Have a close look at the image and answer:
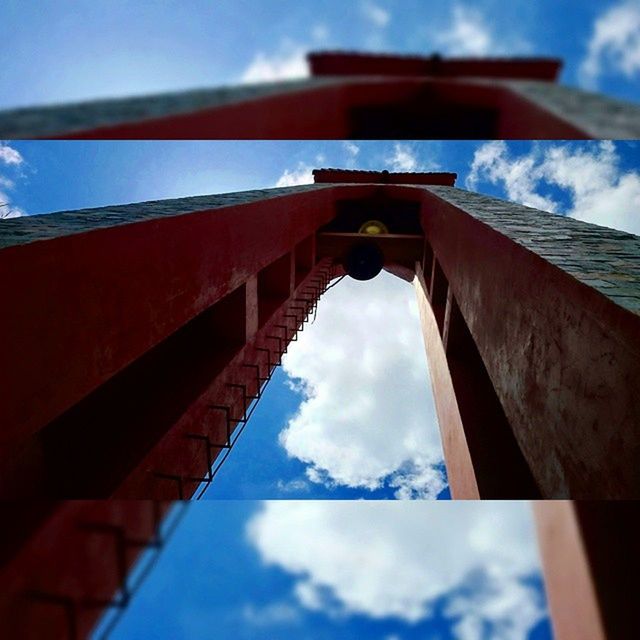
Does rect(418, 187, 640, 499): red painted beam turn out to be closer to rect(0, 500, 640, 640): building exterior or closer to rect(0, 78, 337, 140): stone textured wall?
rect(0, 500, 640, 640): building exterior

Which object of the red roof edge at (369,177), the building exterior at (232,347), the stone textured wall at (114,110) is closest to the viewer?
the stone textured wall at (114,110)

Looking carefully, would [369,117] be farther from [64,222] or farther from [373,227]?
[373,227]

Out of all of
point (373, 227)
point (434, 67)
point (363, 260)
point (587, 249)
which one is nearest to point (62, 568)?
point (434, 67)

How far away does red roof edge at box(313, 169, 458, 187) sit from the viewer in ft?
45.9

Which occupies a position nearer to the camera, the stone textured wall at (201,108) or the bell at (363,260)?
the stone textured wall at (201,108)

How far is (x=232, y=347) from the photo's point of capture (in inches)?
273

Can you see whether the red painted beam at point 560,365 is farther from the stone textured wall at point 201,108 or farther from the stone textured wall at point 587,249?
the stone textured wall at point 201,108

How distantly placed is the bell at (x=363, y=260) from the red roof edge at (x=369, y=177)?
11.1ft

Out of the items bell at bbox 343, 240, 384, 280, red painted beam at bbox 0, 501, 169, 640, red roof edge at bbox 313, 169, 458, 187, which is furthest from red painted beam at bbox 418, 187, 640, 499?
red roof edge at bbox 313, 169, 458, 187

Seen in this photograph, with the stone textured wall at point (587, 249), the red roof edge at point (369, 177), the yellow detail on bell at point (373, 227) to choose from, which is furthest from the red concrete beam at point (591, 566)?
the red roof edge at point (369, 177)

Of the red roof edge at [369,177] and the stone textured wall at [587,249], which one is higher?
the red roof edge at [369,177]

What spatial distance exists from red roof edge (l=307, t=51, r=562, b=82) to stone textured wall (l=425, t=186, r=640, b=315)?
1073 millimetres

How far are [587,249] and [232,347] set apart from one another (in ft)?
16.1

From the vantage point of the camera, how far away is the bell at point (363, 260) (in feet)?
37.9
